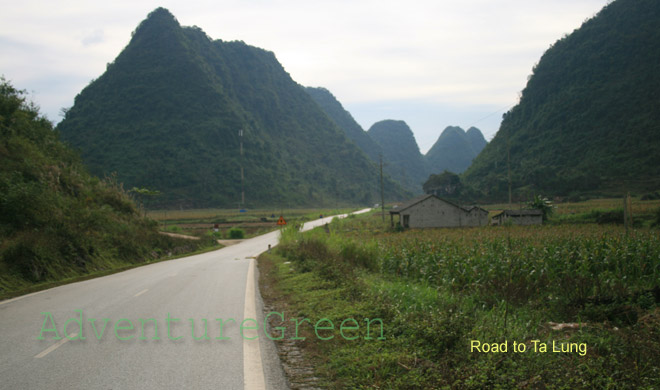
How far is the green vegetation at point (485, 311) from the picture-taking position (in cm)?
447

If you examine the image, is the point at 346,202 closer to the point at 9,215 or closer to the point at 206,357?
the point at 9,215

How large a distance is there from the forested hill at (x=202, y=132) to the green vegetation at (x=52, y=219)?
172 ft

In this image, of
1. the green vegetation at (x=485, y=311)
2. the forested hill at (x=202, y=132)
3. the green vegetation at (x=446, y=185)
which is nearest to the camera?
the green vegetation at (x=485, y=311)

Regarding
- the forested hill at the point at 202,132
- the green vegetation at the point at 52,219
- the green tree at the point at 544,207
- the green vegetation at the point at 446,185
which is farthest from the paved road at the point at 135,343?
the green vegetation at the point at 446,185

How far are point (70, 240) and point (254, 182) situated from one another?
263 feet

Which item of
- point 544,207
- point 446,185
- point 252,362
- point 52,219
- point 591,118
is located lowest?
point 544,207

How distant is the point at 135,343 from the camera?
6289 millimetres

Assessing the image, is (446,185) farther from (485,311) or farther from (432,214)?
(485,311)

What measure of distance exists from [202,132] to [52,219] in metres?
86.4

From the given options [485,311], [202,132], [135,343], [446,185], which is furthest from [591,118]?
[135,343]

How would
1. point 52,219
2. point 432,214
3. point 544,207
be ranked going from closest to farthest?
point 52,219 → point 544,207 → point 432,214

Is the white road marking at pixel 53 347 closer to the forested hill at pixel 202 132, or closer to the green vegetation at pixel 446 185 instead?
the forested hill at pixel 202 132

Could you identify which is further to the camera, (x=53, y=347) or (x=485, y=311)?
(x=485, y=311)

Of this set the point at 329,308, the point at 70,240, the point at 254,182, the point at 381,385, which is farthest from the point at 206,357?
the point at 254,182
